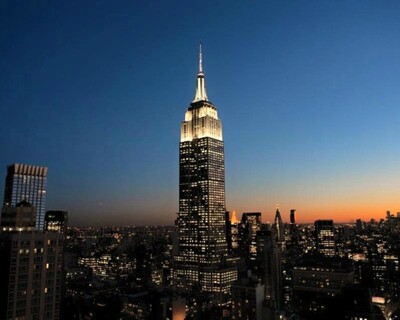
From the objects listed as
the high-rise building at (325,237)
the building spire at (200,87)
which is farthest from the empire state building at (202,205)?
the high-rise building at (325,237)

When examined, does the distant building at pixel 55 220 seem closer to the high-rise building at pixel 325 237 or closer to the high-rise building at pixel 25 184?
the high-rise building at pixel 25 184

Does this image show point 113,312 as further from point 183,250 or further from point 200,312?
point 183,250

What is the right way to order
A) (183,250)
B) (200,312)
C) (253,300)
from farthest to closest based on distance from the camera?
(183,250), (200,312), (253,300)

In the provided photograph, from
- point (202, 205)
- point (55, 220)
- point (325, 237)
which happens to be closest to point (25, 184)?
point (55, 220)

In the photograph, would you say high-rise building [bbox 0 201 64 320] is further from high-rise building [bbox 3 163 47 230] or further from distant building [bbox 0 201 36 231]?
high-rise building [bbox 3 163 47 230]

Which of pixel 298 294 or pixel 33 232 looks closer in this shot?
pixel 33 232

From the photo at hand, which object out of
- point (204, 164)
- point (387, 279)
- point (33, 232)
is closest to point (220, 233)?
point (204, 164)
